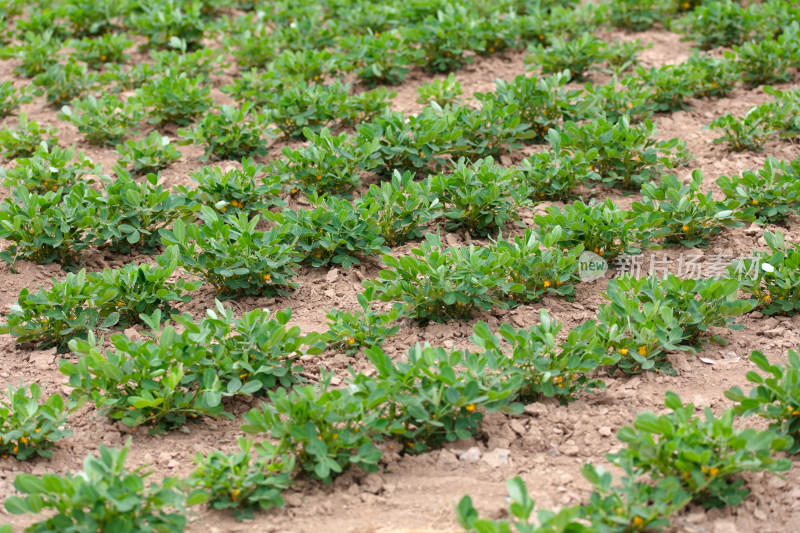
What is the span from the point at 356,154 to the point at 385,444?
2.22 m

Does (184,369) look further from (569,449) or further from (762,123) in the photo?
(762,123)

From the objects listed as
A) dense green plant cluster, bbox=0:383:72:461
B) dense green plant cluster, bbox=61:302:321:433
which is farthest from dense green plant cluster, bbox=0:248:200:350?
dense green plant cluster, bbox=0:383:72:461

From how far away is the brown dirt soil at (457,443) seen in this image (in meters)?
2.79

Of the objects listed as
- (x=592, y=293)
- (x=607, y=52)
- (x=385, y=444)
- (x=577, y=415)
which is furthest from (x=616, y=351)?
(x=607, y=52)

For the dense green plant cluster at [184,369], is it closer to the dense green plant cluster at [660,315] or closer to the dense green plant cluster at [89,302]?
the dense green plant cluster at [89,302]

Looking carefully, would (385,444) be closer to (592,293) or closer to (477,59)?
(592,293)

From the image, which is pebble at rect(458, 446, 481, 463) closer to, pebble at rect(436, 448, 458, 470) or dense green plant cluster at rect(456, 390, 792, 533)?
pebble at rect(436, 448, 458, 470)

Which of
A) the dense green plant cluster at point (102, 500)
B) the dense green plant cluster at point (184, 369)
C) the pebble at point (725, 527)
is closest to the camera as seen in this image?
the dense green plant cluster at point (102, 500)

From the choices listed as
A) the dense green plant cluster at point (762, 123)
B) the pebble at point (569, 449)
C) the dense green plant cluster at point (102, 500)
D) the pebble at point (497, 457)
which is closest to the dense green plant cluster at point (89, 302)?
the dense green plant cluster at point (102, 500)

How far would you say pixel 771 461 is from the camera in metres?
2.67

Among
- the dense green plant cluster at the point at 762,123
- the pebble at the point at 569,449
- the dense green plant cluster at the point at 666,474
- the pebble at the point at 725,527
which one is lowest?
the pebble at the point at 725,527

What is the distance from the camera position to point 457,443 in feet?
10.2

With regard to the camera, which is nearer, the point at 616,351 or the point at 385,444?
the point at 385,444

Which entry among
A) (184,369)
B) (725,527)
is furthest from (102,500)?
(725,527)
